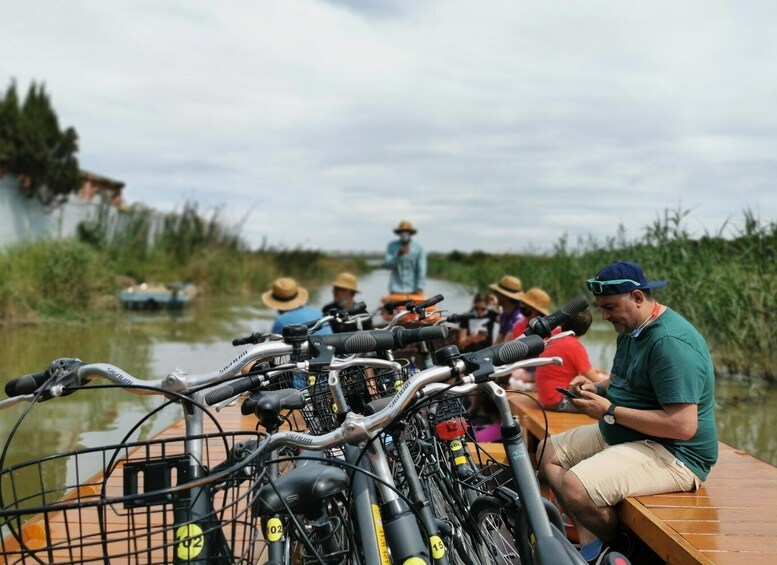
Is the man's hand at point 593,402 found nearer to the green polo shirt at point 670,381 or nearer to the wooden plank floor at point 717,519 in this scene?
the green polo shirt at point 670,381

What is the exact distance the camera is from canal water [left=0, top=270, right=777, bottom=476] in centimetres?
580

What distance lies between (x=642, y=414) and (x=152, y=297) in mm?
14905

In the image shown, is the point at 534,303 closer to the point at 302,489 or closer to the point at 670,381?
the point at 670,381

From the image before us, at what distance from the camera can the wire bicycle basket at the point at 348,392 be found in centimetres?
235

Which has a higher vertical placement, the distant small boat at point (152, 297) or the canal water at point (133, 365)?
the canal water at point (133, 365)

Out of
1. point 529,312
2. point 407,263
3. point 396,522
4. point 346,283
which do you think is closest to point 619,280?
point 396,522

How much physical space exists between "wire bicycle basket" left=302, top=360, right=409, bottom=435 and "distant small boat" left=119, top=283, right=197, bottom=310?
564 inches

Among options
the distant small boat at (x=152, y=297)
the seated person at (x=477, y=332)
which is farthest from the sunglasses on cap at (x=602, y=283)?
the distant small boat at (x=152, y=297)

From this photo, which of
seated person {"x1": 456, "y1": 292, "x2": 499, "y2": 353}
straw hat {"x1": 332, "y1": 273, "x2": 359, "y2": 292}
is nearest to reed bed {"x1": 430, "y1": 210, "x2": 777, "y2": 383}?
seated person {"x1": 456, "y1": 292, "x2": 499, "y2": 353}

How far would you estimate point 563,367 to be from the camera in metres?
4.10

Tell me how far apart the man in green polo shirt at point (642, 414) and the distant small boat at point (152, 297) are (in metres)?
14.4

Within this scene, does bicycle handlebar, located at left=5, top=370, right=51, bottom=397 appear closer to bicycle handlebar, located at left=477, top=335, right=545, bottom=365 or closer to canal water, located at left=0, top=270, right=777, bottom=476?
bicycle handlebar, located at left=477, top=335, right=545, bottom=365

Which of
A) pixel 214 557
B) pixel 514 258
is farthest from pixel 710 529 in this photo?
pixel 514 258

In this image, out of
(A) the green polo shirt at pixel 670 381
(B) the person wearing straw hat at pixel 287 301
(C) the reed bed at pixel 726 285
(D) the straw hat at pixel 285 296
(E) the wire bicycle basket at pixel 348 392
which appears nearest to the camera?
(E) the wire bicycle basket at pixel 348 392
